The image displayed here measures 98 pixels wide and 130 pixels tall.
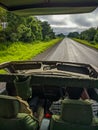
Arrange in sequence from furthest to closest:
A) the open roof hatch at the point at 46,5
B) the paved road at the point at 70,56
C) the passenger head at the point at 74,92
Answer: the paved road at the point at 70,56 → the passenger head at the point at 74,92 → the open roof hatch at the point at 46,5

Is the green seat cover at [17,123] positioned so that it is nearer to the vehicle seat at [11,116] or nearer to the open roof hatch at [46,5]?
the vehicle seat at [11,116]

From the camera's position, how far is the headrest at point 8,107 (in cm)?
274

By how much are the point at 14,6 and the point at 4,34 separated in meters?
36.6

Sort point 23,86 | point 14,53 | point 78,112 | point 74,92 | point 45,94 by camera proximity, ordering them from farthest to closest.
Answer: point 14,53
point 45,94
point 74,92
point 23,86
point 78,112

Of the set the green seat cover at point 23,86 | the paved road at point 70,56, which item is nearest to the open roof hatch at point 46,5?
the green seat cover at point 23,86

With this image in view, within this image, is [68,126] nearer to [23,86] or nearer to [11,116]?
[11,116]

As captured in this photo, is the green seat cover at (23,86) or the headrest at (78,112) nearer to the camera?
the headrest at (78,112)

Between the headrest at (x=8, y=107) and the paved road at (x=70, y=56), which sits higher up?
the headrest at (x=8, y=107)

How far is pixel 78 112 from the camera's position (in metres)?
2.64

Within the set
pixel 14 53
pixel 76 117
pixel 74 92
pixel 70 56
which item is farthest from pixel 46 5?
pixel 70 56

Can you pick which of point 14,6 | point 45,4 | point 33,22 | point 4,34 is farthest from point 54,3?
point 33,22

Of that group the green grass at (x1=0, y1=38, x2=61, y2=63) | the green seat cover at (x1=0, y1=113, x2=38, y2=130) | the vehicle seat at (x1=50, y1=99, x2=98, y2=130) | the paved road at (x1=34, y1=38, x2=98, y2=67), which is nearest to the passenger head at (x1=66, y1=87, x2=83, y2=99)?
the green seat cover at (x1=0, y1=113, x2=38, y2=130)

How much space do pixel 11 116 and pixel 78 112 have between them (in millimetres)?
632

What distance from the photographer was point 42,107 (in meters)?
4.76
